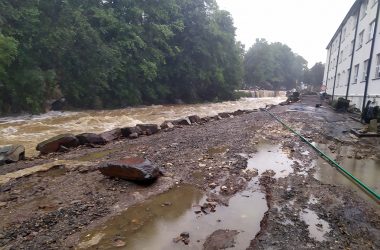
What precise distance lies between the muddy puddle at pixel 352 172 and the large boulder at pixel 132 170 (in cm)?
325

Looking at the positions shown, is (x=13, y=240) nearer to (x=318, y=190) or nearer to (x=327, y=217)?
(x=327, y=217)

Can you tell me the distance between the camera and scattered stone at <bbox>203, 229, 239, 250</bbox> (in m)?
3.30

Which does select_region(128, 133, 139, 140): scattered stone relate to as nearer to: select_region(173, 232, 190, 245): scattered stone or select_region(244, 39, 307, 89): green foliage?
select_region(173, 232, 190, 245): scattered stone

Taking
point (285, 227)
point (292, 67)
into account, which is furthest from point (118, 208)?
point (292, 67)

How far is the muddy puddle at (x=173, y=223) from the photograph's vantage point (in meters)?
3.39

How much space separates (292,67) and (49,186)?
341 feet

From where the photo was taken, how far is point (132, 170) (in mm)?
5059

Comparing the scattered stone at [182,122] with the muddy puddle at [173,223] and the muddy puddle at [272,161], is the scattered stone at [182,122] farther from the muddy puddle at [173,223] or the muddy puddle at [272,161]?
the muddy puddle at [173,223]

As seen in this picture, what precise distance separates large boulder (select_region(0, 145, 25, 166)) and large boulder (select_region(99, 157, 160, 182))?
3.11 m

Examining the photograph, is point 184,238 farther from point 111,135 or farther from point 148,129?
point 148,129

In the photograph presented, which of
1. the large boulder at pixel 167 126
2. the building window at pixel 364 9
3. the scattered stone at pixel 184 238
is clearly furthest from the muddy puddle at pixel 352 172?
the building window at pixel 364 9

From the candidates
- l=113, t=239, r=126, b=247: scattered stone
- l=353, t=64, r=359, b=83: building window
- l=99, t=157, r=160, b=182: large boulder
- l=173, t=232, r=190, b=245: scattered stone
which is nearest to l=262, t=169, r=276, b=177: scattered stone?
l=99, t=157, r=160, b=182: large boulder

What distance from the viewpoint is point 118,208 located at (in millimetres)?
4242

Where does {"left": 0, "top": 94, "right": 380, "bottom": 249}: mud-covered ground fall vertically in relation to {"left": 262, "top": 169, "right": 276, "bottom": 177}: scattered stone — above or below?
above
